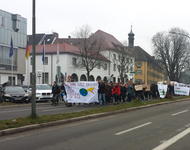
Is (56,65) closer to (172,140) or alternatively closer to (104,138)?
(104,138)

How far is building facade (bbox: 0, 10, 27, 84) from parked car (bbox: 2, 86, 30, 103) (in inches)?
959

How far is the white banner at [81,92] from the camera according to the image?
2695 cm

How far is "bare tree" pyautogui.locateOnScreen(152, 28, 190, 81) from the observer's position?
8756 centimetres

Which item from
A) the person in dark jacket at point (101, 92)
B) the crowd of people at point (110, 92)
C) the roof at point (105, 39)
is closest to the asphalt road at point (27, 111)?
the crowd of people at point (110, 92)

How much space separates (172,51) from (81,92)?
6402cm

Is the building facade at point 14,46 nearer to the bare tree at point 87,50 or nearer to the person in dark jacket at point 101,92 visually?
the bare tree at point 87,50

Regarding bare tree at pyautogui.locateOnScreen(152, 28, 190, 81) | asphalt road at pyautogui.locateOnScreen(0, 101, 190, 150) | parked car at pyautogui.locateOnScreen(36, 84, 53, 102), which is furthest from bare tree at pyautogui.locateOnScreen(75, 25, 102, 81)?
asphalt road at pyautogui.locateOnScreen(0, 101, 190, 150)

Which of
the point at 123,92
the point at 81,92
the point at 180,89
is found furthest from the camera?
the point at 180,89

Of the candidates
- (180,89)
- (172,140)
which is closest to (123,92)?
(180,89)

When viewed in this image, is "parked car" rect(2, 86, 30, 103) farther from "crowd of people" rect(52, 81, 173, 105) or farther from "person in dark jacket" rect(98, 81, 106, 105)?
"person in dark jacket" rect(98, 81, 106, 105)

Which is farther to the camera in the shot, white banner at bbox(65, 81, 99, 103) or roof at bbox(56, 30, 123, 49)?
roof at bbox(56, 30, 123, 49)

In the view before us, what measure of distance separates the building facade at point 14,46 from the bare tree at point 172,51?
3429 cm

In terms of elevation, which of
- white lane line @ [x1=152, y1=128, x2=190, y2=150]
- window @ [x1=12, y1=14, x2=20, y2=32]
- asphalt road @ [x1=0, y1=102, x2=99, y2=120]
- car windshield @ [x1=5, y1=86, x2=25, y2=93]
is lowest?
white lane line @ [x1=152, y1=128, x2=190, y2=150]

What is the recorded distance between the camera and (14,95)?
32.1m
